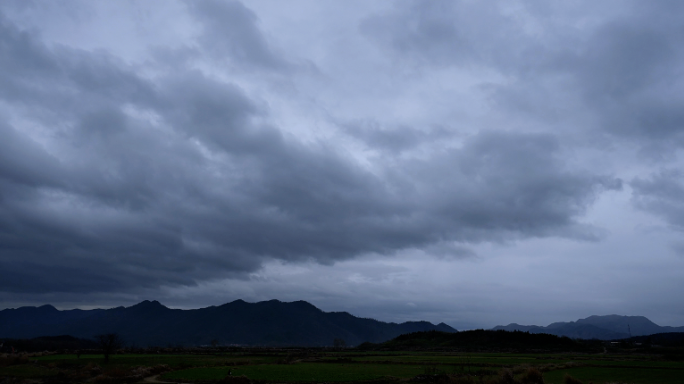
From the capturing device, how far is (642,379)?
1555 inches

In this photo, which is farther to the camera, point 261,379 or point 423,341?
point 423,341

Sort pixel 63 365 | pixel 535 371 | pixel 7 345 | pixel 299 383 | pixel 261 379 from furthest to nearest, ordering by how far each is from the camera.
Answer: pixel 7 345, pixel 63 365, pixel 261 379, pixel 299 383, pixel 535 371

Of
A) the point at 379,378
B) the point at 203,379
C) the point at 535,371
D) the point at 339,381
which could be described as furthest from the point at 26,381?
the point at 535,371

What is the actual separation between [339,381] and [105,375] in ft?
85.2

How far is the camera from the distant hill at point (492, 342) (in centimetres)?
13238

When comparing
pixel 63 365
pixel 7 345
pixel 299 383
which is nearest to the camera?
pixel 299 383

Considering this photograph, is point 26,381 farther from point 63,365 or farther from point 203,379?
point 63,365

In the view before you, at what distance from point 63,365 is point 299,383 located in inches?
1709

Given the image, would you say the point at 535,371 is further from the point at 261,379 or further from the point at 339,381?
the point at 261,379

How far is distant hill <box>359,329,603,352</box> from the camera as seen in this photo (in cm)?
13238

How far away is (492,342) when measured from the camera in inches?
5969

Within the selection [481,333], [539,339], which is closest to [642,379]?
[539,339]

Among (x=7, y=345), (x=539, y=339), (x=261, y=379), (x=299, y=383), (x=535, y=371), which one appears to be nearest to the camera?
(x=535, y=371)

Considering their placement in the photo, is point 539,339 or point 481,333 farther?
point 481,333
